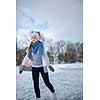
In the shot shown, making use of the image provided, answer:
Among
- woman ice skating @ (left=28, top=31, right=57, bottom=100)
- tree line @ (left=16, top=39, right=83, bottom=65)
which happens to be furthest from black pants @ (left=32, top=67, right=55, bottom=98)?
tree line @ (left=16, top=39, right=83, bottom=65)

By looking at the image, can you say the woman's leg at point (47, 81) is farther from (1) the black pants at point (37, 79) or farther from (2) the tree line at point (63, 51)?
(2) the tree line at point (63, 51)

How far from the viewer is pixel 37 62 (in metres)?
2.10

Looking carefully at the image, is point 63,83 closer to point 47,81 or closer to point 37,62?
point 47,81

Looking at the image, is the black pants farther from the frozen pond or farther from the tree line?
the tree line

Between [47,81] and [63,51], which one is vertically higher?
[63,51]

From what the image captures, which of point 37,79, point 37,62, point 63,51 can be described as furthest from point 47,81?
point 63,51

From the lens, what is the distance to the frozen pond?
2064 mm

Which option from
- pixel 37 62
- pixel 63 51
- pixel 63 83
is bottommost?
pixel 63 83

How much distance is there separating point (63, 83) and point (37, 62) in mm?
314

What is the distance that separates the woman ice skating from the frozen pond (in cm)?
4

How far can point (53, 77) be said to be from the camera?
2107 mm
